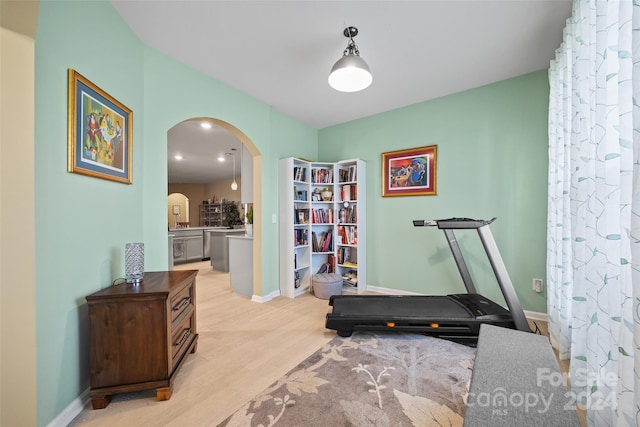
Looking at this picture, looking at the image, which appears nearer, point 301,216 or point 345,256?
point 301,216

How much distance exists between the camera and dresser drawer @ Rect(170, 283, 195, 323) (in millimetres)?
1674

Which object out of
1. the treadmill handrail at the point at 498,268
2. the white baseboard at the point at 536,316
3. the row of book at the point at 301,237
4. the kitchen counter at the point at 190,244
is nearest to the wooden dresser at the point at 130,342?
the row of book at the point at 301,237

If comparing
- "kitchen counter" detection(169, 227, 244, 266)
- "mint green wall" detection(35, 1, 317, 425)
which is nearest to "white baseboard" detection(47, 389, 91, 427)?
"mint green wall" detection(35, 1, 317, 425)

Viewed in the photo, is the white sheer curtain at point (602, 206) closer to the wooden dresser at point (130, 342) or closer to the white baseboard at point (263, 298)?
the wooden dresser at point (130, 342)

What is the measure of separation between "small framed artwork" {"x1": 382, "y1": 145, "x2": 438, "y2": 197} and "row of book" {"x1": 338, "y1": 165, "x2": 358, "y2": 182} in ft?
1.36

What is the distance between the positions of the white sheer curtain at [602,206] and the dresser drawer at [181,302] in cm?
209

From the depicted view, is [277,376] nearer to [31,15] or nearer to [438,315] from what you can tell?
[438,315]

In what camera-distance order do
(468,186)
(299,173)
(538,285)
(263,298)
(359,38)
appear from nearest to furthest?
(359,38) → (538,285) → (468,186) → (263,298) → (299,173)

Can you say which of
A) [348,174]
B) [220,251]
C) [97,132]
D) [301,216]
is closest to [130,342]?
[97,132]

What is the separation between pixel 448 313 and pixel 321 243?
205 cm

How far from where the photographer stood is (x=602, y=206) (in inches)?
47.6

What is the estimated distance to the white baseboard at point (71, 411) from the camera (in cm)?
136

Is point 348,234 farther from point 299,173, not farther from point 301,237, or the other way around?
point 299,173

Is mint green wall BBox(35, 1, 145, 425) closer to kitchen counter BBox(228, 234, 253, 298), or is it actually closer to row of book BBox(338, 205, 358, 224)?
kitchen counter BBox(228, 234, 253, 298)
